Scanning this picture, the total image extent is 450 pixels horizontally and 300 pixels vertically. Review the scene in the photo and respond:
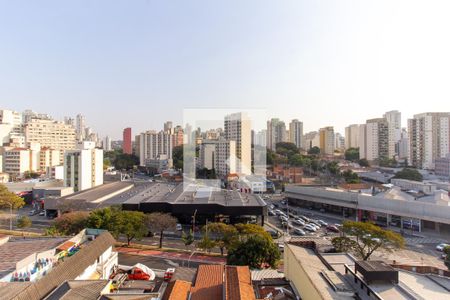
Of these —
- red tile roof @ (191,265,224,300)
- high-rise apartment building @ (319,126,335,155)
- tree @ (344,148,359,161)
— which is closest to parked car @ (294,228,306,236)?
red tile roof @ (191,265,224,300)

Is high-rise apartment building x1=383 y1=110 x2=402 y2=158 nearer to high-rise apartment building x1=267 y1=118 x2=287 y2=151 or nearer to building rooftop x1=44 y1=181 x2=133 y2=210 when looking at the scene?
high-rise apartment building x1=267 y1=118 x2=287 y2=151

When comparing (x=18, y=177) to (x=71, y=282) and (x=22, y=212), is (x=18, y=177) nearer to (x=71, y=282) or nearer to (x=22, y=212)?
(x=22, y=212)

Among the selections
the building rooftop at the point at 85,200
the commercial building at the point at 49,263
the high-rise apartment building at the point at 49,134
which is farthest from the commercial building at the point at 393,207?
the high-rise apartment building at the point at 49,134

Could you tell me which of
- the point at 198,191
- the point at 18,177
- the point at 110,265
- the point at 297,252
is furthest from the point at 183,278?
the point at 18,177

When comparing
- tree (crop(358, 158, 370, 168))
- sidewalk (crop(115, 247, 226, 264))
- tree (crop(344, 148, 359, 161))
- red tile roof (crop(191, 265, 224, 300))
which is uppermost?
tree (crop(344, 148, 359, 161))

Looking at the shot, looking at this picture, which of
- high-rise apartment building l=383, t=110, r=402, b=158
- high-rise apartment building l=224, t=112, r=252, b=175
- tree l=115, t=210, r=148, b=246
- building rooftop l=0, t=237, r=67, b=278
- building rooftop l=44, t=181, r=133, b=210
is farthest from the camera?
high-rise apartment building l=383, t=110, r=402, b=158

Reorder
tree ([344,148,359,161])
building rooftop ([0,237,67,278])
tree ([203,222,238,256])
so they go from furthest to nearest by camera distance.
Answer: tree ([344,148,359,161])
tree ([203,222,238,256])
building rooftop ([0,237,67,278])
